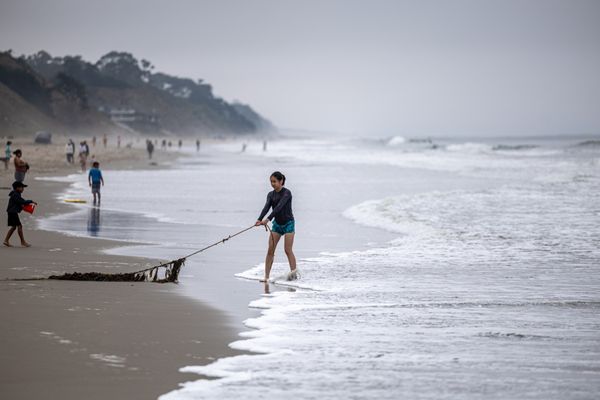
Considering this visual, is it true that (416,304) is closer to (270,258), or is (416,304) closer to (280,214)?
(270,258)

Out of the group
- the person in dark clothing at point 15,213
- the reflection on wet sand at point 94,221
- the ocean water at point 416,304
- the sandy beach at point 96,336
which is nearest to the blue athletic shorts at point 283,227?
the ocean water at point 416,304

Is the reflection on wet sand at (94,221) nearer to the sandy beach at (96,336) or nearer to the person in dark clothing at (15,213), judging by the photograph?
the person in dark clothing at (15,213)

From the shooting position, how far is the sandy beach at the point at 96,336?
6012 millimetres

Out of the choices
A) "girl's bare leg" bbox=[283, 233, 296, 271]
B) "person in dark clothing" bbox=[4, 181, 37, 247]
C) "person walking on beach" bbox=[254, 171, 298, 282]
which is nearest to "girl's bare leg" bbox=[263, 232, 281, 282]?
"person walking on beach" bbox=[254, 171, 298, 282]

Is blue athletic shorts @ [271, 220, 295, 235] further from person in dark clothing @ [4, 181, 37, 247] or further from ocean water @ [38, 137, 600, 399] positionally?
person in dark clothing @ [4, 181, 37, 247]

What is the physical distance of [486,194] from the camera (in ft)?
88.6

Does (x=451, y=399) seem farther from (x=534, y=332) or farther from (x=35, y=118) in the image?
(x=35, y=118)

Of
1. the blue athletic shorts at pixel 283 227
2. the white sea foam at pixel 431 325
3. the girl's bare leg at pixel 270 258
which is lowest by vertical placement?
the white sea foam at pixel 431 325

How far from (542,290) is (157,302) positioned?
181 inches

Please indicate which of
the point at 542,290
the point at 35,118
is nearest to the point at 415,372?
the point at 542,290

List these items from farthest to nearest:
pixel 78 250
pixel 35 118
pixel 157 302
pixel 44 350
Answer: pixel 35 118, pixel 78 250, pixel 157 302, pixel 44 350

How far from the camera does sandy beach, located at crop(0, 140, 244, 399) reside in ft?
19.7

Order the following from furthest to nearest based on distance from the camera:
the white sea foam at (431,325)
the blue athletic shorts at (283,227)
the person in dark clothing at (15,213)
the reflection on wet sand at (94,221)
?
the reflection on wet sand at (94,221), the person in dark clothing at (15,213), the blue athletic shorts at (283,227), the white sea foam at (431,325)

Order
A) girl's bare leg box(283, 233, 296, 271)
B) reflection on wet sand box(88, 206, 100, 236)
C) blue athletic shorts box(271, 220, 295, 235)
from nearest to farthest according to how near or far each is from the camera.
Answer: girl's bare leg box(283, 233, 296, 271) → blue athletic shorts box(271, 220, 295, 235) → reflection on wet sand box(88, 206, 100, 236)
